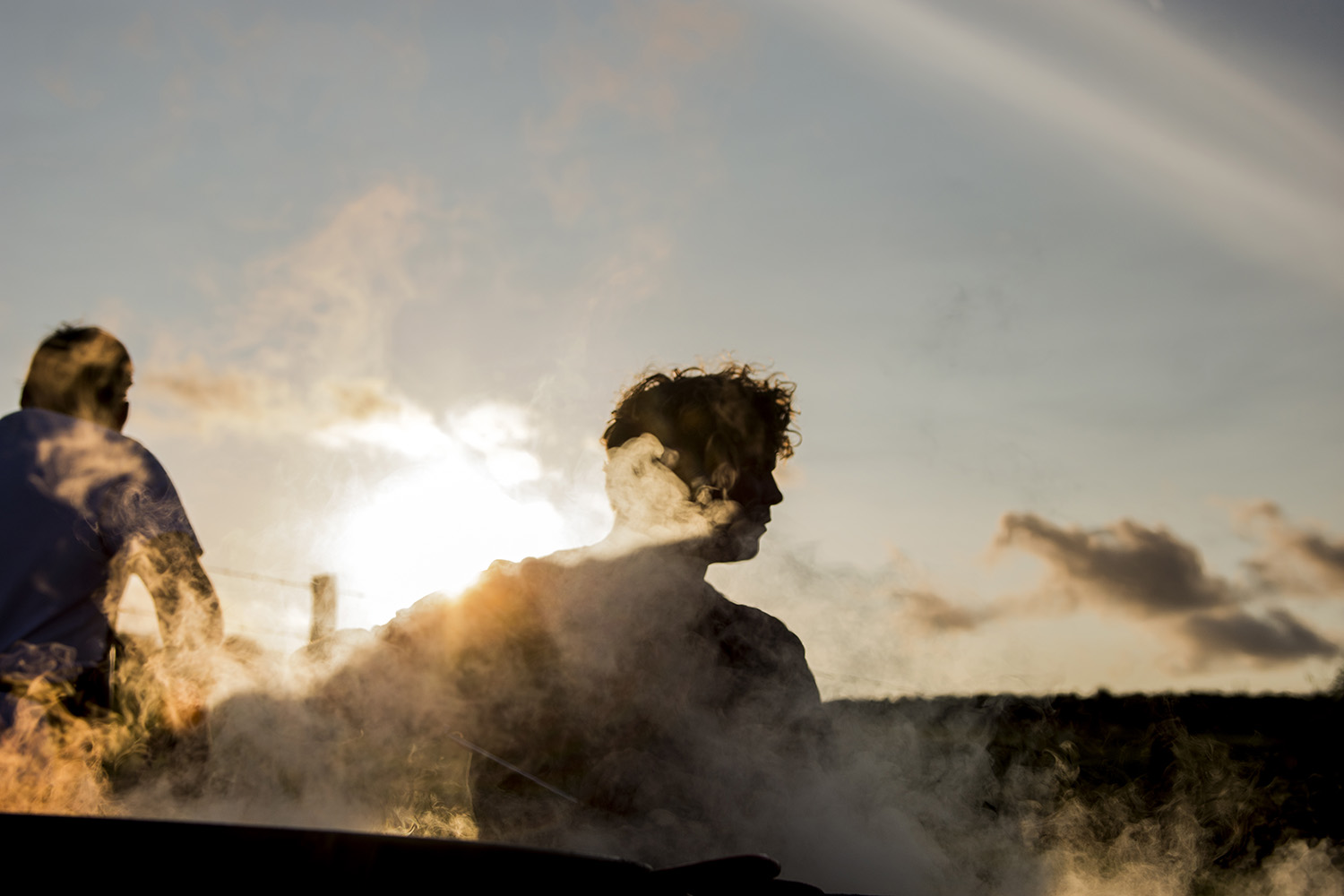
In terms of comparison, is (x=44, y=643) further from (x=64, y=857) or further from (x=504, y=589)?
(x=504, y=589)

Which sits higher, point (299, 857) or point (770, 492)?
point (770, 492)

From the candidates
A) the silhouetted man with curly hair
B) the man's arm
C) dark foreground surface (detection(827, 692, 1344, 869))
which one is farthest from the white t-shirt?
dark foreground surface (detection(827, 692, 1344, 869))

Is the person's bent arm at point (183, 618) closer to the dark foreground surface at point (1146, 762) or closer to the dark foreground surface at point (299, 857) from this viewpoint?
the dark foreground surface at point (299, 857)

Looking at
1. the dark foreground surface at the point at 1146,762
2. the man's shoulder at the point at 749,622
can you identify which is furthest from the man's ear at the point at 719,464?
the dark foreground surface at the point at 1146,762

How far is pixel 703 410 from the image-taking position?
4.27 meters

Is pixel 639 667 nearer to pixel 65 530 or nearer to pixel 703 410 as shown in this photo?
pixel 703 410

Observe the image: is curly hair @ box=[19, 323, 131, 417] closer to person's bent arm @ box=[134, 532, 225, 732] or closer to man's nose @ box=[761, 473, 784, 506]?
person's bent arm @ box=[134, 532, 225, 732]

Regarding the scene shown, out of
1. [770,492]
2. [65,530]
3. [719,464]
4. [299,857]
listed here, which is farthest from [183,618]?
[770,492]

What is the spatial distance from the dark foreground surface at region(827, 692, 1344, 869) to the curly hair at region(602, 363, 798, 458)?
1447 mm

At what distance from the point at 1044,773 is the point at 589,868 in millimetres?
3025

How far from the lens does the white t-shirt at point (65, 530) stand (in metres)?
2.48

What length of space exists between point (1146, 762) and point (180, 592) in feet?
13.9

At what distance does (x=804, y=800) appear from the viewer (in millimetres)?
3396

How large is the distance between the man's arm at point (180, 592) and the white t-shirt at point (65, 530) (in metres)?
0.05
